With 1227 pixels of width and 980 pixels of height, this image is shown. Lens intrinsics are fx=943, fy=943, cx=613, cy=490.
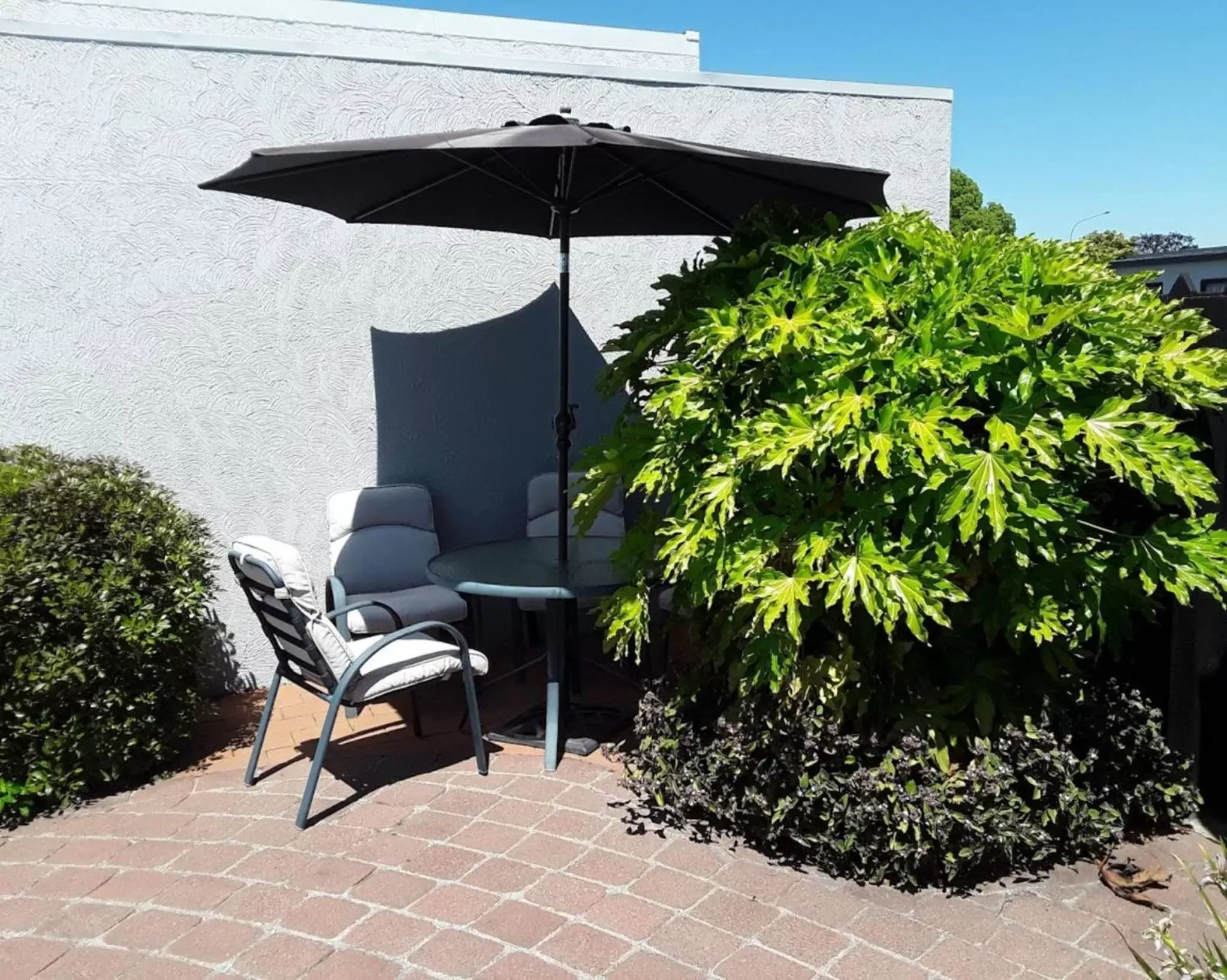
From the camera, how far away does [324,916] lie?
116 inches

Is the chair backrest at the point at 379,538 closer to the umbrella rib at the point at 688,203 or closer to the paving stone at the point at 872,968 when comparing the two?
the umbrella rib at the point at 688,203

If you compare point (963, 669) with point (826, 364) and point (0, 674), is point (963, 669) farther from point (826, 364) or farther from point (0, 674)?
point (0, 674)

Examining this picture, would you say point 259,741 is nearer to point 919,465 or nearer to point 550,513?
point 550,513

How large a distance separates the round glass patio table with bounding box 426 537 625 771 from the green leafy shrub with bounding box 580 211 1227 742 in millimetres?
487

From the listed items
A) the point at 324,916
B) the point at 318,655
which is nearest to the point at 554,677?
the point at 318,655

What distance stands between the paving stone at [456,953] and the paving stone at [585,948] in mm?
167

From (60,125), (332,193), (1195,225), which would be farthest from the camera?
(1195,225)

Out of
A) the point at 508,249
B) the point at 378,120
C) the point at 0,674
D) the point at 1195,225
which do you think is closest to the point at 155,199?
the point at 378,120

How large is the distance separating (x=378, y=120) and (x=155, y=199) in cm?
122

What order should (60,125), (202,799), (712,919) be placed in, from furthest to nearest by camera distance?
(60,125)
(202,799)
(712,919)

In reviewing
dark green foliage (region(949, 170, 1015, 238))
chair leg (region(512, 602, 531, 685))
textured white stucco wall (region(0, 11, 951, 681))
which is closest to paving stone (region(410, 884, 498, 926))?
chair leg (region(512, 602, 531, 685))

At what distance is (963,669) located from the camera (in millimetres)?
3287

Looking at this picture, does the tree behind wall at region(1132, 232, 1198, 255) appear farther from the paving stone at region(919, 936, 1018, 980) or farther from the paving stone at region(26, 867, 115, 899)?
the paving stone at region(26, 867, 115, 899)

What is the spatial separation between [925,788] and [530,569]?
1.98 meters
